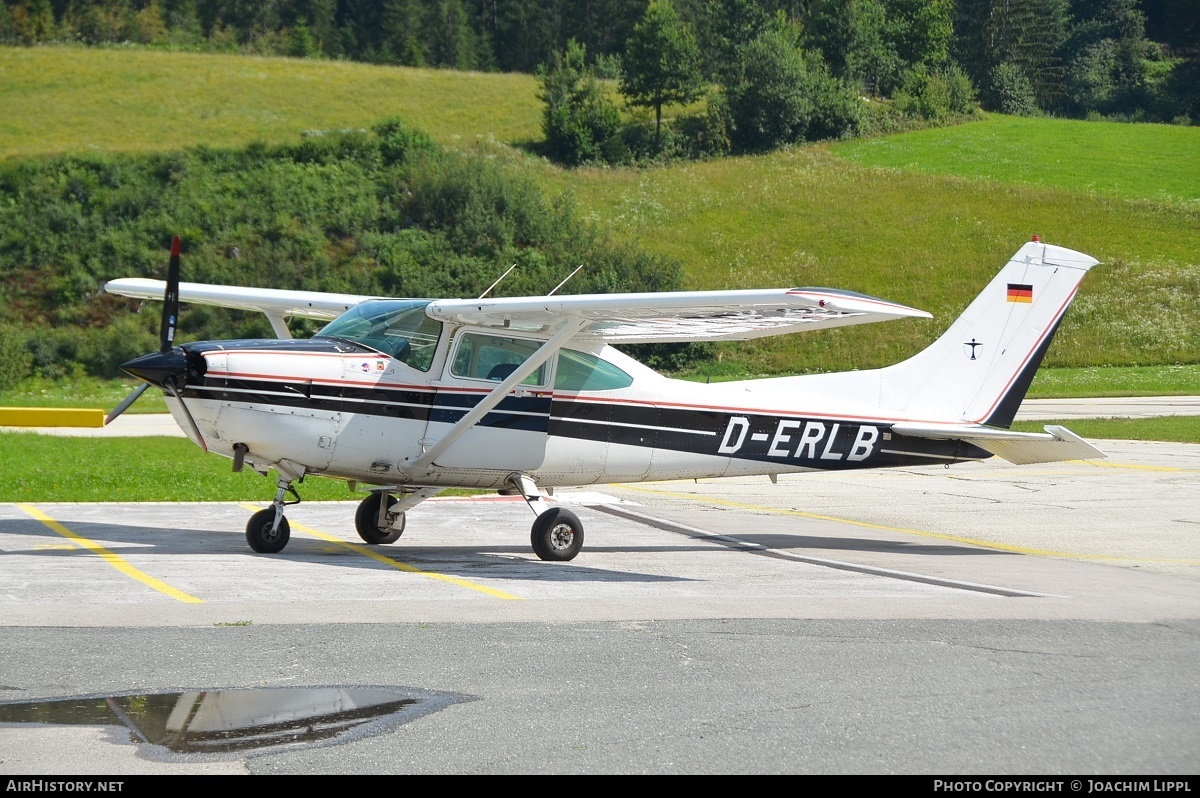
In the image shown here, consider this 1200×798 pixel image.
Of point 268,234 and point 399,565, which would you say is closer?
point 399,565

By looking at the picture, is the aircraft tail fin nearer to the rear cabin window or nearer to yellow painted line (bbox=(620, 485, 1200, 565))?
yellow painted line (bbox=(620, 485, 1200, 565))

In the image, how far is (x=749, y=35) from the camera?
3482 inches

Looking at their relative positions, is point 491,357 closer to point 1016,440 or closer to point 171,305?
point 171,305

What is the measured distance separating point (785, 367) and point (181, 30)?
68.2 m

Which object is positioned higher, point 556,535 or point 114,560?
point 556,535

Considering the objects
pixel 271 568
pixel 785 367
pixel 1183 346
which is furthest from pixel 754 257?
pixel 271 568

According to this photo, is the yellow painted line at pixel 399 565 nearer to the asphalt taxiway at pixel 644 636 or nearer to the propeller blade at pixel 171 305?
the asphalt taxiway at pixel 644 636

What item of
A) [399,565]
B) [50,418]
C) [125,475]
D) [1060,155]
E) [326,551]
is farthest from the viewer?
[1060,155]

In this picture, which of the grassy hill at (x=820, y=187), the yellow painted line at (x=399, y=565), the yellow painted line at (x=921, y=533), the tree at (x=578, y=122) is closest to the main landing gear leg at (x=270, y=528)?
the yellow painted line at (x=399, y=565)

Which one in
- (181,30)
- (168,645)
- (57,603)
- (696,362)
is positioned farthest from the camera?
(181,30)

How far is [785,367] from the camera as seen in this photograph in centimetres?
4147

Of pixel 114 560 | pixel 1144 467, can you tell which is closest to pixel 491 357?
pixel 114 560

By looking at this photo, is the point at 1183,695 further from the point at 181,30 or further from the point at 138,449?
the point at 181,30

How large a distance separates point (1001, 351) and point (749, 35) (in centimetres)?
7938
